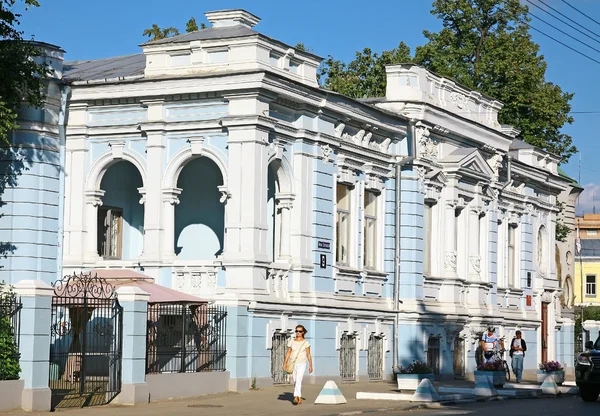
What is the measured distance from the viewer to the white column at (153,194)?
3005cm

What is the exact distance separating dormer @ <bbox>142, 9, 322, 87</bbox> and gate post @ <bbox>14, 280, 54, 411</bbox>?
30.2 ft

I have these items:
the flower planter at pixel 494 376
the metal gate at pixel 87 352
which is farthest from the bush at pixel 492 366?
the metal gate at pixel 87 352

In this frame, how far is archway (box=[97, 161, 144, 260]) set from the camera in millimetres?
32219

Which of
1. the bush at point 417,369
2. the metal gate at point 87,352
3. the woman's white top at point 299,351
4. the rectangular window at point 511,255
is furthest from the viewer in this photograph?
the rectangular window at point 511,255

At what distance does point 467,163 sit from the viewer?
37656mm

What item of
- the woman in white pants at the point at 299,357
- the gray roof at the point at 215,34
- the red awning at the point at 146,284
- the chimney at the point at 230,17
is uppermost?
the chimney at the point at 230,17

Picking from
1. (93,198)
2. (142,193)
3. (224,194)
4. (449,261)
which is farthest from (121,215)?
(449,261)

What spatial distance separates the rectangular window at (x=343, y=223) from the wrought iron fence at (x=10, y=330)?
12.8 metres

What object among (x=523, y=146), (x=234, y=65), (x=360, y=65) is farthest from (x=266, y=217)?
(x=360, y=65)

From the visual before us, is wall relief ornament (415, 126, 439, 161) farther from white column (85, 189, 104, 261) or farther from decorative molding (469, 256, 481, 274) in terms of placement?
white column (85, 189, 104, 261)

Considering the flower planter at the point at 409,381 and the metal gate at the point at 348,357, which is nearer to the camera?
the flower planter at the point at 409,381

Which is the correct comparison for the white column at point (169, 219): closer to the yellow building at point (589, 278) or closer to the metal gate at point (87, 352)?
the metal gate at point (87, 352)

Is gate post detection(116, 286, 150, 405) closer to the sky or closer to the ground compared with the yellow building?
closer to the ground

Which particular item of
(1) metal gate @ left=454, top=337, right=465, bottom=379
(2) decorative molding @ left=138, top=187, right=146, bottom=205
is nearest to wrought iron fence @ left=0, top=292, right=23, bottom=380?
(2) decorative molding @ left=138, top=187, right=146, bottom=205
